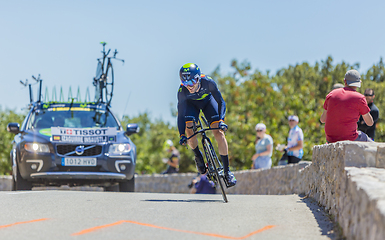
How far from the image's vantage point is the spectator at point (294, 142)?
11594 mm

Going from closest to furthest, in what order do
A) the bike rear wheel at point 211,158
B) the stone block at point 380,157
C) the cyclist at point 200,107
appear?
the stone block at point 380,157
the cyclist at point 200,107
the bike rear wheel at point 211,158

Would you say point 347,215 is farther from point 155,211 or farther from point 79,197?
point 79,197

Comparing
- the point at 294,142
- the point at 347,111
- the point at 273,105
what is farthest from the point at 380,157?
the point at 273,105

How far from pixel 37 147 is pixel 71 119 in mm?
1241

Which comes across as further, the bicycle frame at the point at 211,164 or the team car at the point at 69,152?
the team car at the point at 69,152

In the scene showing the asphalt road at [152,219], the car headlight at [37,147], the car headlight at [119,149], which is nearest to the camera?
the asphalt road at [152,219]

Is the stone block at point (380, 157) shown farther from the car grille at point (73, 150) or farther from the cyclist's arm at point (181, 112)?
the car grille at point (73, 150)

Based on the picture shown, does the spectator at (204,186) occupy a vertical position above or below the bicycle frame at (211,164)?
below

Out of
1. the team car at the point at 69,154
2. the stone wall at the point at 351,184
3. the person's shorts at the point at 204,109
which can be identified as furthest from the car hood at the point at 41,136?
the stone wall at the point at 351,184

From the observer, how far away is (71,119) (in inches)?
452

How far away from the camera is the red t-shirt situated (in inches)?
305

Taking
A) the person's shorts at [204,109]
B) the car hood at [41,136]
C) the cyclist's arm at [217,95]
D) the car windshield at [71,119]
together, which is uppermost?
the cyclist's arm at [217,95]

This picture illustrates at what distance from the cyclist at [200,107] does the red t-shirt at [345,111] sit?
150cm

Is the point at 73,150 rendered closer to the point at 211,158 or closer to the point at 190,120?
the point at 190,120
